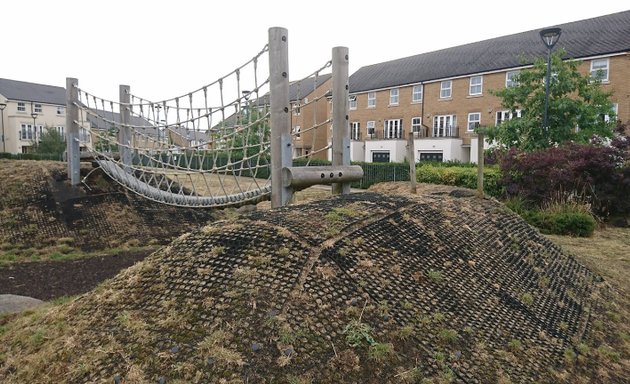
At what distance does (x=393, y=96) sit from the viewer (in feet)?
105

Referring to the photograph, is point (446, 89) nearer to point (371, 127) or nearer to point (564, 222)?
point (371, 127)

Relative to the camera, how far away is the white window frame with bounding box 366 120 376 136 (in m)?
33.8

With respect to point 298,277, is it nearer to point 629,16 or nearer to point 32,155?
point 629,16

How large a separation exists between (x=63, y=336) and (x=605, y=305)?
4.91 m

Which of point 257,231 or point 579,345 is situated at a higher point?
point 257,231

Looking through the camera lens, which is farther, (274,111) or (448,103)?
(448,103)

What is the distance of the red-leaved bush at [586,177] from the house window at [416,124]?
19.9m

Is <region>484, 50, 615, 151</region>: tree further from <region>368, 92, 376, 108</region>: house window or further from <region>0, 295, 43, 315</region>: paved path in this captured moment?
<region>368, 92, 376, 108</region>: house window

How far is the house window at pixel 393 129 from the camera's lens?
31.9 m

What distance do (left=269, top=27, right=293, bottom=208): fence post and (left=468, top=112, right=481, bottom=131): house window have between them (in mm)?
24491

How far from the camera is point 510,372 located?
284cm

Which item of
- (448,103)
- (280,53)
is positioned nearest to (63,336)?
(280,53)

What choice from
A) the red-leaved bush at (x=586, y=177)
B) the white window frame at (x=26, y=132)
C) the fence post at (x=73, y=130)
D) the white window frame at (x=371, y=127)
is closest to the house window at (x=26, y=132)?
the white window frame at (x=26, y=132)

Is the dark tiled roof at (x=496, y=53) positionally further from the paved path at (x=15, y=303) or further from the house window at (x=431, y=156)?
the paved path at (x=15, y=303)
